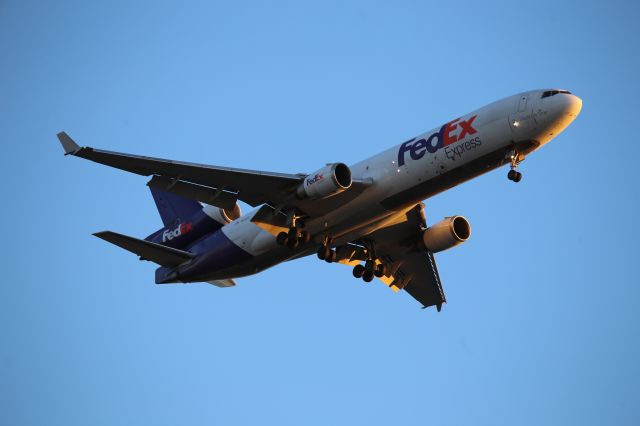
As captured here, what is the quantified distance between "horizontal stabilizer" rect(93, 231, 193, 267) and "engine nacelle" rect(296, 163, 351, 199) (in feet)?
28.0

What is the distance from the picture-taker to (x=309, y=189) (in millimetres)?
38281

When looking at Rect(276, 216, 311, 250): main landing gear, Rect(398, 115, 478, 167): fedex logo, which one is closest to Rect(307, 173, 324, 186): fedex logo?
Rect(276, 216, 311, 250): main landing gear

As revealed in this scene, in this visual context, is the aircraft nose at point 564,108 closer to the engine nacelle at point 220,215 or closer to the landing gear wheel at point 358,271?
the landing gear wheel at point 358,271

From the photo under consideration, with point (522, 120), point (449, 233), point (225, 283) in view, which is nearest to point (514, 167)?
point (522, 120)

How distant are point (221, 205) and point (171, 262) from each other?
524 cm

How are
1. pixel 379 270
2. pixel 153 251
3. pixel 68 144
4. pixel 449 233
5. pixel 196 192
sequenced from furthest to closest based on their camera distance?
pixel 379 270, pixel 449 233, pixel 153 251, pixel 196 192, pixel 68 144

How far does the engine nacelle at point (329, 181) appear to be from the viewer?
123 ft

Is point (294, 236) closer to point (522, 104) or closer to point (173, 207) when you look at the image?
point (173, 207)

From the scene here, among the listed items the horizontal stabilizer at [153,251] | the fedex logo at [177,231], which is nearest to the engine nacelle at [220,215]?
the fedex logo at [177,231]

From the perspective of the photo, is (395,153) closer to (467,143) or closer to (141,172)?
(467,143)

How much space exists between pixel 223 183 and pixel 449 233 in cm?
1105

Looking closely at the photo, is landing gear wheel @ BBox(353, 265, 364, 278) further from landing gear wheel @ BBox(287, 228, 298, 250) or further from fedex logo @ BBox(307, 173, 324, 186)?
fedex logo @ BBox(307, 173, 324, 186)

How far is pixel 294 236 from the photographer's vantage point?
40.3 m

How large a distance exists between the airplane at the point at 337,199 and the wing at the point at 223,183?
0.14 ft
